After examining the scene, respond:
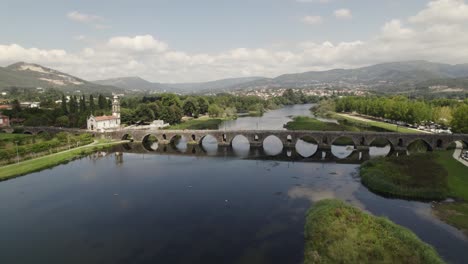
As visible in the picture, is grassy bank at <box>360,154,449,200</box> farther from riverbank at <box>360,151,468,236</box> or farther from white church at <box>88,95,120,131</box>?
white church at <box>88,95,120,131</box>

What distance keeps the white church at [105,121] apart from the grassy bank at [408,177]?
73.6 metres

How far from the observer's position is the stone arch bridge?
233ft

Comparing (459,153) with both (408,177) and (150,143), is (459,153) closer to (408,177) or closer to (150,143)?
(408,177)

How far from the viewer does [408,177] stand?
160 feet

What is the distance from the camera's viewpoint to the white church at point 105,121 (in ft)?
315

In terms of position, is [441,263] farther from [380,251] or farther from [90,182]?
[90,182]

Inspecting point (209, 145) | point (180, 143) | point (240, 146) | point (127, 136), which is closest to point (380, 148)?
point (240, 146)

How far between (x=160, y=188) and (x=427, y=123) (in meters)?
93.2

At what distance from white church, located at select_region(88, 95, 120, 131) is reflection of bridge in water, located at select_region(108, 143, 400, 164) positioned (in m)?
15.9

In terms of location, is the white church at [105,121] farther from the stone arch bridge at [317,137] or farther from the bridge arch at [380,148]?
the bridge arch at [380,148]

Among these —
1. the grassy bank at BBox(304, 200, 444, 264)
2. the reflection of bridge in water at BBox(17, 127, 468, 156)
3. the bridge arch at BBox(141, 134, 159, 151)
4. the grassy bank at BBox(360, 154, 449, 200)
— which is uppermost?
the reflection of bridge in water at BBox(17, 127, 468, 156)

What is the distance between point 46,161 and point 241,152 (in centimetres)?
4013

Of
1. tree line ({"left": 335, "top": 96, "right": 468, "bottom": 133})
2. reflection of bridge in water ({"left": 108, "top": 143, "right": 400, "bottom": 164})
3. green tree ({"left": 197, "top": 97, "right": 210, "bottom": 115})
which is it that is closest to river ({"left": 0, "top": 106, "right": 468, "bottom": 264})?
reflection of bridge in water ({"left": 108, "top": 143, "right": 400, "bottom": 164})

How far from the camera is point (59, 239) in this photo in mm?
33062
